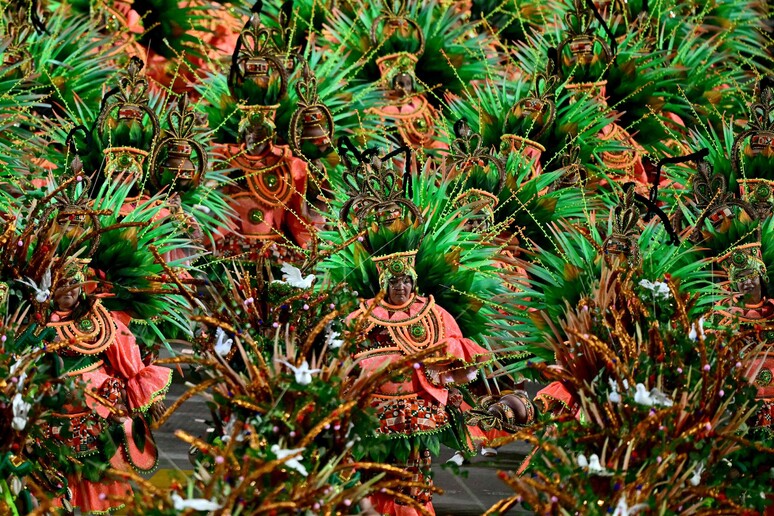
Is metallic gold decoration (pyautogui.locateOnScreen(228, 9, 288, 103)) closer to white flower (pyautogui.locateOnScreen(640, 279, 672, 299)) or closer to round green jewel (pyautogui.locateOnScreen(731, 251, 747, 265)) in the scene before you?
round green jewel (pyautogui.locateOnScreen(731, 251, 747, 265))

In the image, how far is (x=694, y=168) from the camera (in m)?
11.3

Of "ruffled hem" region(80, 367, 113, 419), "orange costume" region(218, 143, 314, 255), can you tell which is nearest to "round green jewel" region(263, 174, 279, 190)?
"orange costume" region(218, 143, 314, 255)

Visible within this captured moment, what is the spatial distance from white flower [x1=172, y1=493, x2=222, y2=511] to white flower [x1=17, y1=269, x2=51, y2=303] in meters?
2.15

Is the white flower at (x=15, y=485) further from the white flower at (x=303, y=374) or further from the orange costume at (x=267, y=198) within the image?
the orange costume at (x=267, y=198)

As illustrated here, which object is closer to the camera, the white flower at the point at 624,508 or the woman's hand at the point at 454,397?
the white flower at the point at 624,508

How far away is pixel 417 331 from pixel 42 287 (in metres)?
1.77

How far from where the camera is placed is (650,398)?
6.48 m

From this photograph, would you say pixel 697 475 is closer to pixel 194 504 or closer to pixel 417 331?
pixel 194 504

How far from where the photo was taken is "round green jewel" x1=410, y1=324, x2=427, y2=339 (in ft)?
28.0

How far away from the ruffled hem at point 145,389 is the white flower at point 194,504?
9.26 feet

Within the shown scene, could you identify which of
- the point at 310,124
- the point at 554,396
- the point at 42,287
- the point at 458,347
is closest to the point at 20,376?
the point at 42,287

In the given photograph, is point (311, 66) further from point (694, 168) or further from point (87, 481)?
point (87, 481)

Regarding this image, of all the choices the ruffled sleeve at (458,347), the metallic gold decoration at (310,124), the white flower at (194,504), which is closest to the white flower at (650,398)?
the white flower at (194,504)

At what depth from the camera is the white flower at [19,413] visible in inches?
252
